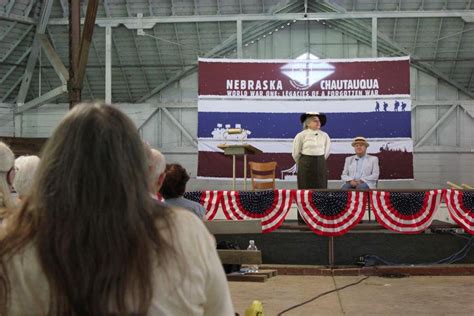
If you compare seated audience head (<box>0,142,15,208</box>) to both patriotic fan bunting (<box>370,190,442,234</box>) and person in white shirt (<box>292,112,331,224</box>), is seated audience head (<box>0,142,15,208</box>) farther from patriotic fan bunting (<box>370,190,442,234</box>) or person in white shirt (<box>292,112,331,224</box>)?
person in white shirt (<box>292,112,331,224</box>)

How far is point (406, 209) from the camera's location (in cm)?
715

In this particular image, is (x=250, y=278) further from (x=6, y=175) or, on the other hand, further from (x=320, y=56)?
(x=320, y=56)

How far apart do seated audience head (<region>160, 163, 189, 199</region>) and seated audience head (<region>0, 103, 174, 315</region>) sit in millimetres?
2214

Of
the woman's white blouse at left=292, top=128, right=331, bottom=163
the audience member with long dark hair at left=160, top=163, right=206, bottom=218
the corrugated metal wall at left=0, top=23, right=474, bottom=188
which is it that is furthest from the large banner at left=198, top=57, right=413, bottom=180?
the audience member with long dark hair at left=160, top=163, right=206, bottom=218

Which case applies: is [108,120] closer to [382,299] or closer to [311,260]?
[382,299]

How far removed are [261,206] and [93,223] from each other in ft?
20.5

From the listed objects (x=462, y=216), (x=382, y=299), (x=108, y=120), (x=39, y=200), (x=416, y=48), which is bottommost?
(x=382, y=299)

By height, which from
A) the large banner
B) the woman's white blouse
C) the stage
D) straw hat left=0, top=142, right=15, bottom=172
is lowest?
the stage

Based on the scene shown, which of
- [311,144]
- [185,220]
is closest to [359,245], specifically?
[311,144]

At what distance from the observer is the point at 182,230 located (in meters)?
1.14

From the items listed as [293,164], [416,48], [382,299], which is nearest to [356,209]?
[382,299]

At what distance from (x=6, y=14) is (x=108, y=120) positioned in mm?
12200

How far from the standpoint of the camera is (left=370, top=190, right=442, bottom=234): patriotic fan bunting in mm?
7109

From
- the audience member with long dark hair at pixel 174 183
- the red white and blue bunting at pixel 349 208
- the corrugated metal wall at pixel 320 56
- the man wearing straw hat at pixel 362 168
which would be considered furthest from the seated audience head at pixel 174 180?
the corrugated metal wall at pixel 320 56
